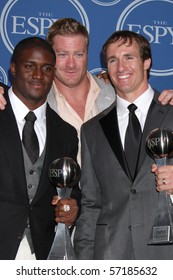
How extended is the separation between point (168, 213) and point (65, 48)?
124cm

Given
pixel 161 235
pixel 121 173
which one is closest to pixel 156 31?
pixel 121 173

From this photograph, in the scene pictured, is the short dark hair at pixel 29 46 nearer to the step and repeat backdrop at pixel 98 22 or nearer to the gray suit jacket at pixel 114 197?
the gray suit jacket at pixel 114 197

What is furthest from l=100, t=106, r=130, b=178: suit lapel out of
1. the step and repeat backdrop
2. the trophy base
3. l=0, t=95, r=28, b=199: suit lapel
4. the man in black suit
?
the step and repeat backdrop

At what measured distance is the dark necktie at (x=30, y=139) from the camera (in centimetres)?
283

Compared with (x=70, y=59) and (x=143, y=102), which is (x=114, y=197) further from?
(x=70, y=59)

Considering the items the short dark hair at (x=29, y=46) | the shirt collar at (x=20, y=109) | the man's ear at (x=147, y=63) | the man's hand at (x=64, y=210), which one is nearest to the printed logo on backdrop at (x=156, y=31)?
the man's ear at (x=147, y=63)

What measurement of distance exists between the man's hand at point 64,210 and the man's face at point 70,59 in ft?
2.83

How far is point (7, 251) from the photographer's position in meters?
2.72

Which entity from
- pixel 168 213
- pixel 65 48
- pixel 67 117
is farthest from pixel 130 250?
pixel 65 48

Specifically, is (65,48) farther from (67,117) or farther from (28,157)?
(28,157)

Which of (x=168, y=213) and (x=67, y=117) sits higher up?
(x=67, y=117)

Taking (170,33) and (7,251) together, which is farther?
(170,33)

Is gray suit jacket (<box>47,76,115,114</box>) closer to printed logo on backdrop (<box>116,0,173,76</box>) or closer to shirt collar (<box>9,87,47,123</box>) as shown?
shirt collar (<box>9,87,47,123</box>)

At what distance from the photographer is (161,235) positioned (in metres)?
2.54
